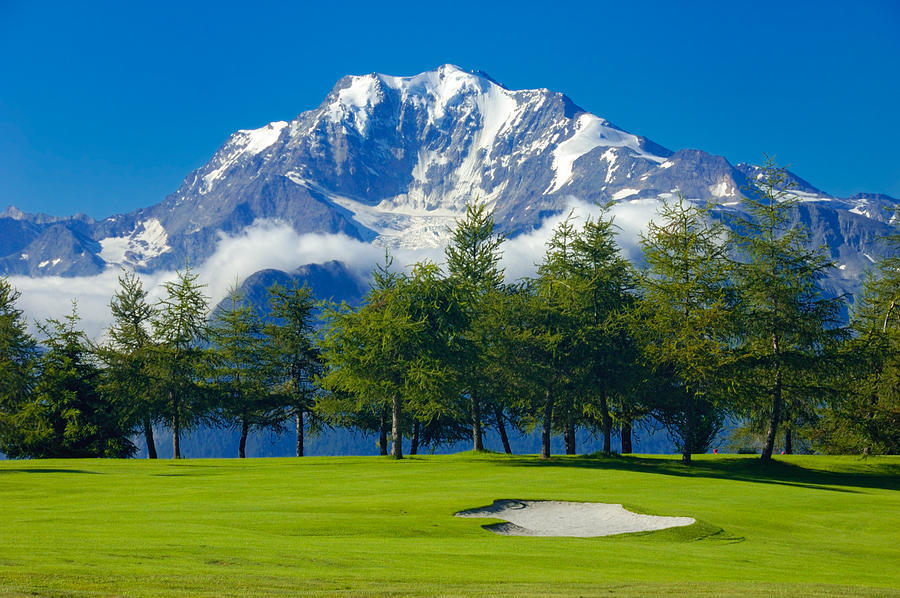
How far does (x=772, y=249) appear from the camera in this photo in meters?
50.1

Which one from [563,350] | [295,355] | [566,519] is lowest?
[566,519]

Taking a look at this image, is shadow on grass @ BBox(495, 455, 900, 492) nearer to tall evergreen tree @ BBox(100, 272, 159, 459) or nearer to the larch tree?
the larch tree

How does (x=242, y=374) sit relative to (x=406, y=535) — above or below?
above

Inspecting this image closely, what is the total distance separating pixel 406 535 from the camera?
23266 mm

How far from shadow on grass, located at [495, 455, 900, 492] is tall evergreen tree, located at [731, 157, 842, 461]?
1896mm

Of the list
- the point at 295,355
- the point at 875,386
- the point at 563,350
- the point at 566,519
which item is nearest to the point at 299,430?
the point at 295,355

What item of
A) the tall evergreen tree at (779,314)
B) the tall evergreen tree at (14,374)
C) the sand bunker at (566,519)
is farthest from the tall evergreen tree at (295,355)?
the sand bunker at (566,519)

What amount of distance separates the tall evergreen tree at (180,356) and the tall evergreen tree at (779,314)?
38751 millimetres

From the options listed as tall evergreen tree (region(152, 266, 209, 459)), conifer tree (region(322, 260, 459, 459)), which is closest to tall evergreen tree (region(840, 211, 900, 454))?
conifer tree (region(322, 260, 459, 459))

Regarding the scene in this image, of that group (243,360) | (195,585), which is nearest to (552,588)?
(195,585)

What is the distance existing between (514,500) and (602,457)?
22.9 m

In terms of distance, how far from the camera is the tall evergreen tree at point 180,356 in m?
58.5

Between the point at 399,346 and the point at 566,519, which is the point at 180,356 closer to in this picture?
the point at 399,346

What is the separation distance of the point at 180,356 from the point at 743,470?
40.3 m
